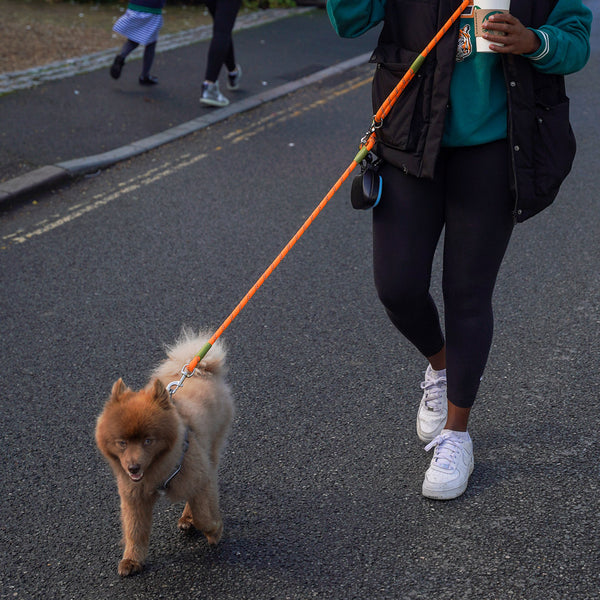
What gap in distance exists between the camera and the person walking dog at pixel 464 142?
8.55 ft

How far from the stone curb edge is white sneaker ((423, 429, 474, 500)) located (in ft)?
14.1

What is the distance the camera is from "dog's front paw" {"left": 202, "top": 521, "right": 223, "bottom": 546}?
2820 millimetres

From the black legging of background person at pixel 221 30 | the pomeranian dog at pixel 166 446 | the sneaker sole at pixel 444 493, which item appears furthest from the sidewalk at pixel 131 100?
the sneaker sole at pixel 444 493

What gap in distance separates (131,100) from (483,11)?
21.9ft

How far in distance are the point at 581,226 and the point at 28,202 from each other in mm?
4198

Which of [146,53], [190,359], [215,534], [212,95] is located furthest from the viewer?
[146,53]

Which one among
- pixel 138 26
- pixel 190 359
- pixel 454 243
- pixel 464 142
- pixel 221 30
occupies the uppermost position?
pixel 464 142

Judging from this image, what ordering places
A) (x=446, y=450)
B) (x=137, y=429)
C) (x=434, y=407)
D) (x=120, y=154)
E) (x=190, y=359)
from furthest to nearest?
(x=120, y=154), (x=434, y=407), (x=446, y=450), (x=190, y=359), (x=137, y=429)

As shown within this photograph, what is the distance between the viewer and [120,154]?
23.5 feet

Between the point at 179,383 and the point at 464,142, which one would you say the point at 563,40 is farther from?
the point at 179,383

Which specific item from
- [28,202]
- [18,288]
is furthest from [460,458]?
[28,202]

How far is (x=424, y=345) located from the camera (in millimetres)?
3266

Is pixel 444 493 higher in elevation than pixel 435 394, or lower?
lower

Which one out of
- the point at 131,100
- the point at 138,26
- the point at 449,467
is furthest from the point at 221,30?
the point at 449,467
